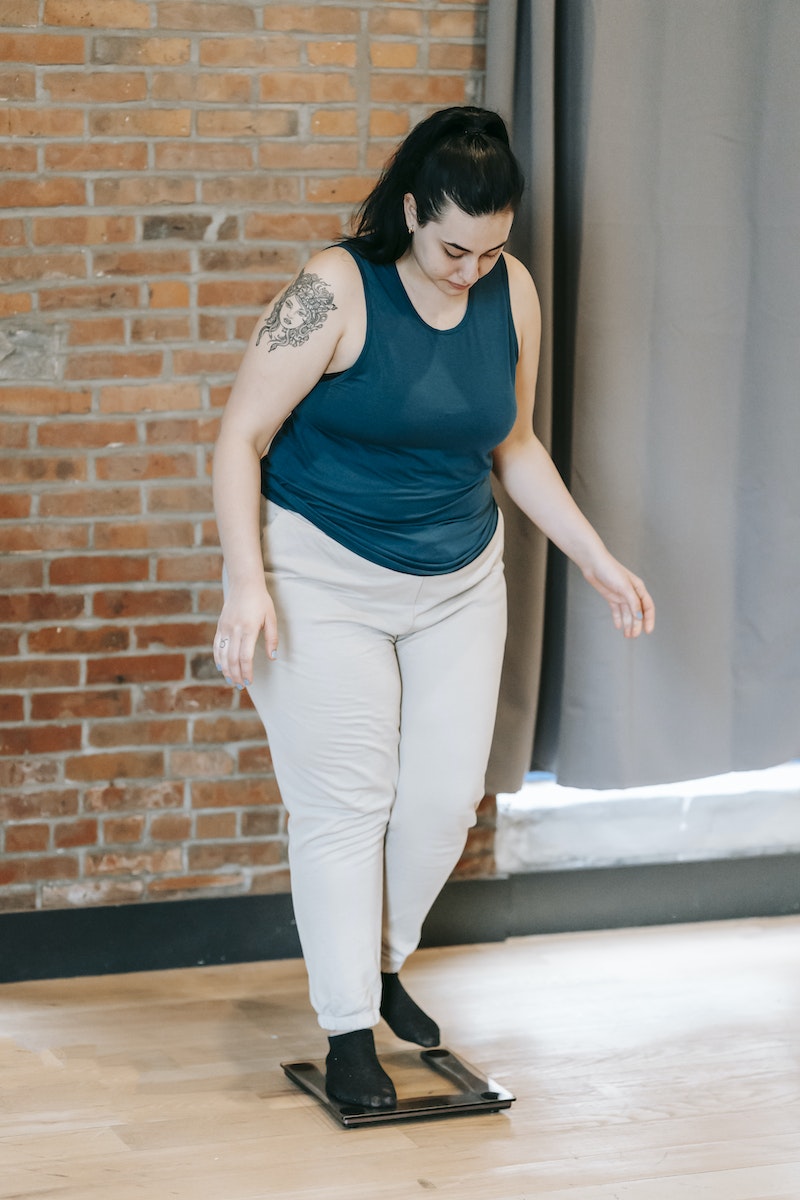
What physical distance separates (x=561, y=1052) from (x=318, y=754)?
73 cm

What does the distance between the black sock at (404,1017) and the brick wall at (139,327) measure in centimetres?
59

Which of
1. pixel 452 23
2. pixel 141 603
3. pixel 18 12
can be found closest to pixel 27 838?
pixel 141 603

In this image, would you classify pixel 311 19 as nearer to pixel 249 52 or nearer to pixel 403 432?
pixel 249 52

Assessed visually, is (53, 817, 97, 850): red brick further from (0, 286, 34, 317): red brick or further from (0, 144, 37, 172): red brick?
(0, 144, 37, 172): red brick

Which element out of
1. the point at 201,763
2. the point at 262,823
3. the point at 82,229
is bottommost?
→ the point at 262,823

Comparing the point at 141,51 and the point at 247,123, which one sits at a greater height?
the point at 141,51

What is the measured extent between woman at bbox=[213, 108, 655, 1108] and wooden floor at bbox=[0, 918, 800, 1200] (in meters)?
0.18

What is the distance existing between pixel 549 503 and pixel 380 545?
346mm

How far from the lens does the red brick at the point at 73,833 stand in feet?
8.34

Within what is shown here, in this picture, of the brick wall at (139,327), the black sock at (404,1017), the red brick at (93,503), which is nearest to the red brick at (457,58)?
the brick wall at (139,327)

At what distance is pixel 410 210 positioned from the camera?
1896 mm

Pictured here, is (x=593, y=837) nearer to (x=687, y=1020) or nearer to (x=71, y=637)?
(x=687, y=1020)

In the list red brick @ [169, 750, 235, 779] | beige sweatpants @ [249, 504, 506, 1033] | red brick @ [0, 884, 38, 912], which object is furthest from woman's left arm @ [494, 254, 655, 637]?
red brick @ [0, 884, 38, 912]

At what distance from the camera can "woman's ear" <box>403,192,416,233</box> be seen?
1.89 meters
